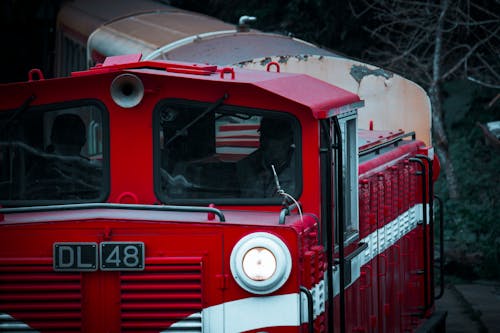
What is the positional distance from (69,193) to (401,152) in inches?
154

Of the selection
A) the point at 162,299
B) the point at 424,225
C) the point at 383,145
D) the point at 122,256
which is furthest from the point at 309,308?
the point at 424,225

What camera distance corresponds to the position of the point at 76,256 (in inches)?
204

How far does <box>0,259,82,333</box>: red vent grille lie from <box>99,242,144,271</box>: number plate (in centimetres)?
19

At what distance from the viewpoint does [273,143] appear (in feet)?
18.6

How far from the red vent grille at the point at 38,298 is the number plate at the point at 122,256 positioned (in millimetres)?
186

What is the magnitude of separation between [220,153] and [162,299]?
92cm

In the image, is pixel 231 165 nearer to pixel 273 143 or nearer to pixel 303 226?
pixel 273 143

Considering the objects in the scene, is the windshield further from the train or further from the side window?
the side window

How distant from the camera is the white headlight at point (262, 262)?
197 inches

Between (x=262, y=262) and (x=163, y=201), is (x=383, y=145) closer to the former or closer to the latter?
(x=163, y=201)

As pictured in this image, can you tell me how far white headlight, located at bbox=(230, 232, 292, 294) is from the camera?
5008mm

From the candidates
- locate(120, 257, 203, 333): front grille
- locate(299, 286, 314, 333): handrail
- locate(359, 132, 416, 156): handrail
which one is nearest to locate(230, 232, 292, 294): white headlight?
locate(299, 286, 314, 333): handrail

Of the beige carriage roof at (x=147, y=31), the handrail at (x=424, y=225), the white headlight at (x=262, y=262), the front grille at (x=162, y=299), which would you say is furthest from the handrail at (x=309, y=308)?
the beige carriage roof at (x=147, y=31)

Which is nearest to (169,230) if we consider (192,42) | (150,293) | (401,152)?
(150,293)
